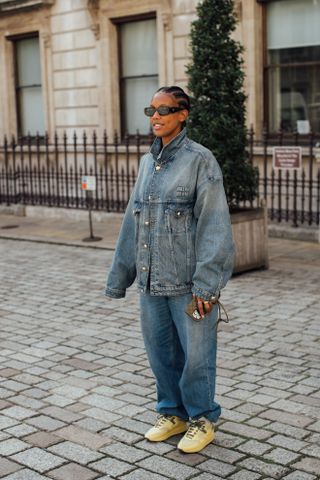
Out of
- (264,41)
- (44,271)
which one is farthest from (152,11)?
(44,271)

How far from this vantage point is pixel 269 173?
13469mm

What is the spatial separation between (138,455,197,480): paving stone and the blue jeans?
12.5 inches

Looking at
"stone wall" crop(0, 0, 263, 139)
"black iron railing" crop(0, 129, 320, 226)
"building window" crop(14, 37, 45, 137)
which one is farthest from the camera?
"building window" crop(14, 37, 45, 137)

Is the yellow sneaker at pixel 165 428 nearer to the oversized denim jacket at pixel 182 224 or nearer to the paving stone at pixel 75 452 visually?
the paving stone at pixel 75 452

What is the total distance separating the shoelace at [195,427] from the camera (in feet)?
15.2

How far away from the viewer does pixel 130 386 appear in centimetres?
582

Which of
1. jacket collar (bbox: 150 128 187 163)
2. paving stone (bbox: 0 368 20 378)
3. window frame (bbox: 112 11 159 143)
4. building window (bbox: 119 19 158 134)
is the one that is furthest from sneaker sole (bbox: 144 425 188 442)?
building window (bbox: 119 19 158 134)

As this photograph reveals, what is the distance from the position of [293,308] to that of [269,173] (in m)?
5.81

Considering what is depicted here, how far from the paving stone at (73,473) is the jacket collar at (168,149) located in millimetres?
1819

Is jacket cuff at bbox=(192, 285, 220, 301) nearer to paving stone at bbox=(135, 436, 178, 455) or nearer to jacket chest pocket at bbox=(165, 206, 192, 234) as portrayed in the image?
jacket chest pocket at bbox=(165, 206, 192, 234)

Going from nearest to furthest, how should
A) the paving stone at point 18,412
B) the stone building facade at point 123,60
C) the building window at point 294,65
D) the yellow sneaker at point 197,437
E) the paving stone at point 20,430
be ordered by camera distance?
the yellow sneaker at point 197,437 → the paving stone at point 20,430 → the paving stone at point 18,412 → the building window at point 294,65 → the stone building facade at point 123,60

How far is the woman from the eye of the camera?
4.41 metres

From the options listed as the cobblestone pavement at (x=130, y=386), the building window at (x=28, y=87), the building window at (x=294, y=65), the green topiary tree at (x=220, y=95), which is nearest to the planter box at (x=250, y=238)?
the cobblestone pavement at (x=130, y=386)

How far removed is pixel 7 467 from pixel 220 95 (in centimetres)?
603
